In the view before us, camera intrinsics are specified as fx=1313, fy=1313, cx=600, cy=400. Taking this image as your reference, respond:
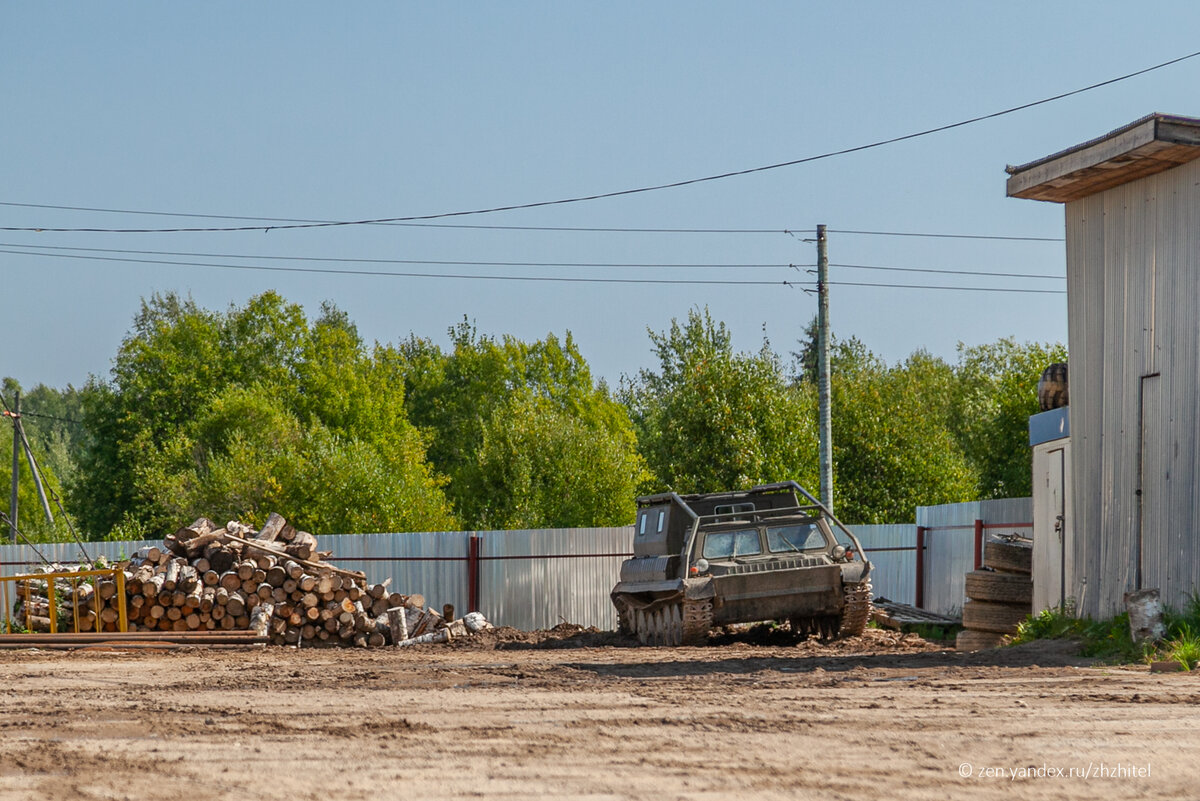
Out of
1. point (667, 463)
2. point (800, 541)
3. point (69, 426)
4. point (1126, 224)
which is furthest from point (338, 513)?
point (69, 426)

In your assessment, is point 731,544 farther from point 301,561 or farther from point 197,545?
point 197,545

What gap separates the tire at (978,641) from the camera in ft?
48.8

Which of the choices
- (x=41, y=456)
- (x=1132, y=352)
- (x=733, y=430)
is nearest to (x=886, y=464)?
(x=733, y=430)

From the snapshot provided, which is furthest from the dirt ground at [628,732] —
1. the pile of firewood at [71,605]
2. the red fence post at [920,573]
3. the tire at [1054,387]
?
the red fence post at [920,573]

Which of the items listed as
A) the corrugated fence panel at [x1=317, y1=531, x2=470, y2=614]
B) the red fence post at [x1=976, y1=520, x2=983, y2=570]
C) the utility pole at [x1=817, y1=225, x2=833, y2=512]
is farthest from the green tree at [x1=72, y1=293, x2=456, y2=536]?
the red fence post at [x1=976, y1=520, x2=983, y2=570]

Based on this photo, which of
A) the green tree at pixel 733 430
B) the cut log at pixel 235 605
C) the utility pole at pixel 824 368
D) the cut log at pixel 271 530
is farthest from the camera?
the green tree at pixel 733 430

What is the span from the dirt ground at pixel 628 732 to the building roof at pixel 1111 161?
4649 mm

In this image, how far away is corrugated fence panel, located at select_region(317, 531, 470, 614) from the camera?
75.7ft

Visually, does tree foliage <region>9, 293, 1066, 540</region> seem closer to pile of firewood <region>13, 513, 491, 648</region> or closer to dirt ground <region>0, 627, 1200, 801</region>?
pile of firewood <region>13, 513, 491, 648</region>

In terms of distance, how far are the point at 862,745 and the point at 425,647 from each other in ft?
42.3

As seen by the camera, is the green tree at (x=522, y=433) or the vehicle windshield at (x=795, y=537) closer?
the vehicle windshield at (x=795, y=537)

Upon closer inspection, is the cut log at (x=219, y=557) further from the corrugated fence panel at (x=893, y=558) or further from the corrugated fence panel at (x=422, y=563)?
the corrugated fence panel at (x=893, y=558)

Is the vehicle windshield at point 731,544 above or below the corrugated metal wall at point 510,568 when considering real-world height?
above

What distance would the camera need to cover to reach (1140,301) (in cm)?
1277
